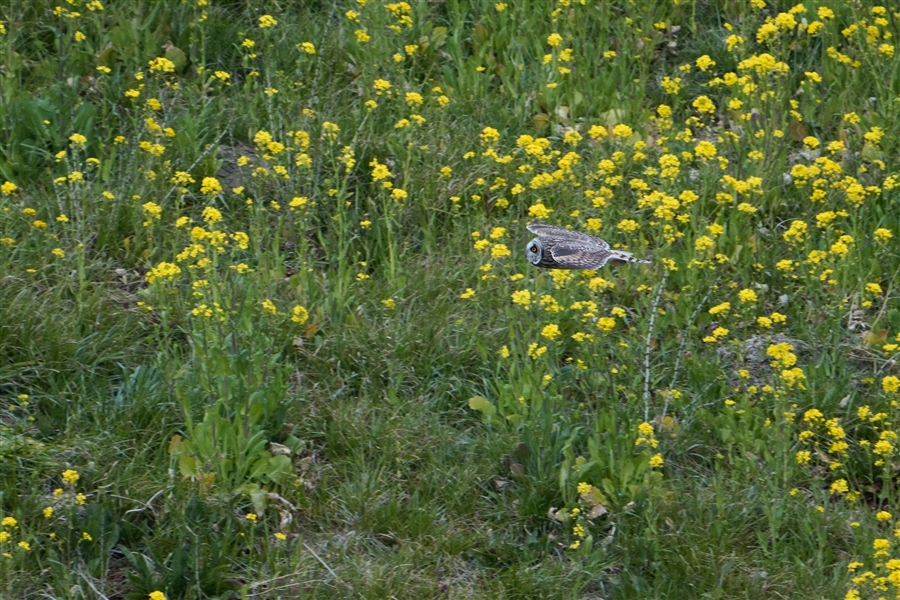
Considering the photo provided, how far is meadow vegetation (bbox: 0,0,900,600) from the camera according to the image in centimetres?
390

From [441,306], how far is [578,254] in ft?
2.69

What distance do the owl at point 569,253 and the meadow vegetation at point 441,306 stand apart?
0.48 feet

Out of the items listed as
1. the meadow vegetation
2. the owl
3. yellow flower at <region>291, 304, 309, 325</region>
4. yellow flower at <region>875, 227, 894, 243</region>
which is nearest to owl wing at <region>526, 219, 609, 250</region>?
the owl

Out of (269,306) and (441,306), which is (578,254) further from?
(269,306)

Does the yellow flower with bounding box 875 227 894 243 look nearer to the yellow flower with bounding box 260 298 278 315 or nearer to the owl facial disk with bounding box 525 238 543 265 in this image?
the owl facial disk with bounding box 525 238 543 265

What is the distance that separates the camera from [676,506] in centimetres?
401

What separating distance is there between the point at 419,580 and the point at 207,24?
3.51 meters

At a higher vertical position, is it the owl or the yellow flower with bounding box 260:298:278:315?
the owl

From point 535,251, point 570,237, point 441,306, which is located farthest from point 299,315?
point 570,237

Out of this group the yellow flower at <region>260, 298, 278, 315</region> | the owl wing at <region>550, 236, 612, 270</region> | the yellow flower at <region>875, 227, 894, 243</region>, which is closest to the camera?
the owl wing at <region>550, 236, 612, 270</region>

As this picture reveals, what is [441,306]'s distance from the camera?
190 inches

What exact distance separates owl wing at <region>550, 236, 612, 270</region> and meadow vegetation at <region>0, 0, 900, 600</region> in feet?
0.54

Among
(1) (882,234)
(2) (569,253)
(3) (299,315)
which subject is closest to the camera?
(2) (569,253)

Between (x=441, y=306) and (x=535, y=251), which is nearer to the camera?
(x=535, y=251)
